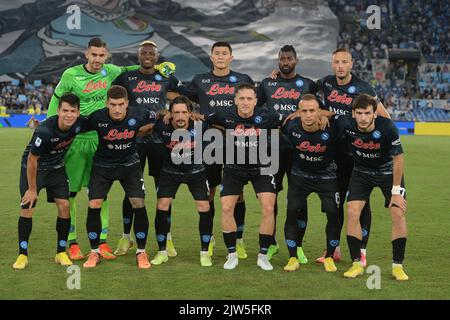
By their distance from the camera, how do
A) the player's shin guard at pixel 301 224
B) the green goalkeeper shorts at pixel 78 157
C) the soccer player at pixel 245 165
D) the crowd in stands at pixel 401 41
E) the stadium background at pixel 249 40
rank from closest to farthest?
the soccer player at pixel 245 165 → the player's shin guard at pixel 301 224 → the green goalkeeper shorts at pixel 78 157 → the stadium background at pixel 249 40 → the crowd in stands at pixel 401 41

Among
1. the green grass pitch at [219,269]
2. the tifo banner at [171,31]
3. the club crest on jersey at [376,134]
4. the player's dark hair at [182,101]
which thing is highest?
the tifo banner at [171,31]

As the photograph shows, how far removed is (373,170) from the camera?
736 cm

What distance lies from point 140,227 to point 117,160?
2.59ft

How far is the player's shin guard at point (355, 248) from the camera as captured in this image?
731cm

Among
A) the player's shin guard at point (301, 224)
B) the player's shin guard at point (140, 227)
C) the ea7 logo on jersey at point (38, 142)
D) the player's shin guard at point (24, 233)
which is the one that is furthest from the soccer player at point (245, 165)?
the player's shin guard at point (24, 233)

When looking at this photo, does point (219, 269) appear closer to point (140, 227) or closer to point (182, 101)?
point (140, 227)

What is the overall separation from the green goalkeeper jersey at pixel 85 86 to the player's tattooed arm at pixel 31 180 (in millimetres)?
1150

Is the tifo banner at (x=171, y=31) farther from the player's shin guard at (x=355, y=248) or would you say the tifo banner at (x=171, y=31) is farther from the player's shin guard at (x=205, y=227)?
the player's shin guard at (x=355, y=248)

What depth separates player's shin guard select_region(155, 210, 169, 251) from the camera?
788 cm

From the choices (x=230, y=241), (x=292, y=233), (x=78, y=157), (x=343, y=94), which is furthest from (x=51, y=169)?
(x=343, y=94)

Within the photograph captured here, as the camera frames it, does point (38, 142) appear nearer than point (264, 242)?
Yes

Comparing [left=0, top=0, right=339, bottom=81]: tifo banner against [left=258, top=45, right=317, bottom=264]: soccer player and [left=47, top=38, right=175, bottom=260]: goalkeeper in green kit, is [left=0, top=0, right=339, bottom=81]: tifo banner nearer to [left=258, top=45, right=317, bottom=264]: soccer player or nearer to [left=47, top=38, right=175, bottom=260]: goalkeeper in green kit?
[left=47, top=38, right=175, bottom=260]: goalkeeper in green kit

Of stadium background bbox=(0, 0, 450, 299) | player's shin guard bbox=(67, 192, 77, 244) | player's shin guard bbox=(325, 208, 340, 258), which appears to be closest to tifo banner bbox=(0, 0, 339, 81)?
stadium background bbox=(0, 0, 450, 299)
